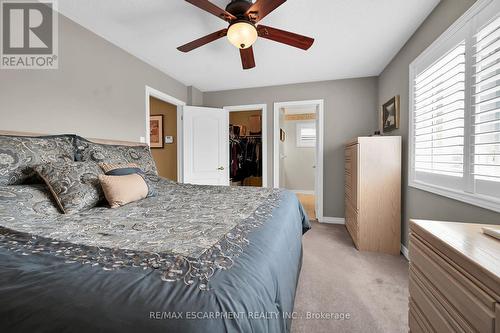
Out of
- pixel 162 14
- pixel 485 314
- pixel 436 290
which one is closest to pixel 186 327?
pixel 485 314

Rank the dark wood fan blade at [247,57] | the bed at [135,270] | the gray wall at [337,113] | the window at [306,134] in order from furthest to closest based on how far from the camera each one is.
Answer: the window at [306,134] → the gray wall at [337,113] → the dark wood fan blade at [247,57] → the bed at [135,270]

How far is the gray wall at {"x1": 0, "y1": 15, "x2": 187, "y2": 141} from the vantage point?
169 cm

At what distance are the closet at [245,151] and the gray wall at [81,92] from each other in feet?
6.96

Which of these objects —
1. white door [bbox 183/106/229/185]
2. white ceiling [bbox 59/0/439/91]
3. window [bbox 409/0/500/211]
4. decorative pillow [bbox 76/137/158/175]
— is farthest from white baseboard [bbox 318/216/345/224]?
decorative pillow [bbox 76/137/158/175]

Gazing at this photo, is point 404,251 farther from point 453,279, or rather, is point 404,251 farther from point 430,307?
point 453,279

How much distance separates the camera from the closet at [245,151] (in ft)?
15.3

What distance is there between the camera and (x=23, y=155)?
133 cm

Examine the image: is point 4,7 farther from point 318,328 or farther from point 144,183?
point 318,328

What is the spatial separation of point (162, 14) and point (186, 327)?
235cm

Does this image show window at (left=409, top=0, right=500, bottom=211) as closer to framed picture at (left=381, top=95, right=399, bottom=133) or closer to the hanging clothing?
framed picture at (left=381, top=95, right=399, bottom=133)

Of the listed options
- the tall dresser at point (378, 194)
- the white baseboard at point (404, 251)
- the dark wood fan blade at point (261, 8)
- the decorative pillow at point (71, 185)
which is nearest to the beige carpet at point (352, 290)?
the white baseboard at point (404, 251)

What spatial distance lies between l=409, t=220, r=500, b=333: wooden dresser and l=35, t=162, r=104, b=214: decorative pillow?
1810 millimetres

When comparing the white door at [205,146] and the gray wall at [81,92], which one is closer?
the gray wall at [81,92]

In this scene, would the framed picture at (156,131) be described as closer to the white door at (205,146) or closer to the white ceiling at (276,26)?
the white door at (205,146)
